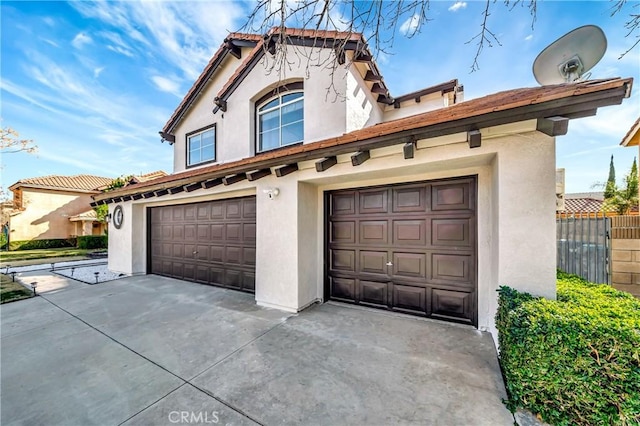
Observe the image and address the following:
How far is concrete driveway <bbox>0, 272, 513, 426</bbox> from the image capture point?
110 inches

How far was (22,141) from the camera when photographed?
11.5 meters

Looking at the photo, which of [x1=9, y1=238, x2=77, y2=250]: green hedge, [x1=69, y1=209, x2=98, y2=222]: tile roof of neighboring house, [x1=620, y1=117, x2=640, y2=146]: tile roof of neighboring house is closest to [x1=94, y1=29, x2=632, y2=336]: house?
[x1=620, y1=117, x2=640, y2=146]: tile roof of neighboring house

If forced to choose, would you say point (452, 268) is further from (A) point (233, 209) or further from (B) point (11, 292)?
(B) point (11, 292)

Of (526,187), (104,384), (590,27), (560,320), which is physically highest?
(590,27)

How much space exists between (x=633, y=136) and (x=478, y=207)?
1039 cm

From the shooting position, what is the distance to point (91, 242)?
72.2 ft

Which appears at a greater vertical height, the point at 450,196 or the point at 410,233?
the point at 450,196

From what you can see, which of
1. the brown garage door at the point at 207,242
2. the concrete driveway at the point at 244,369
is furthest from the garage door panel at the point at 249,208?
the concrete driveway at the point at 244,369

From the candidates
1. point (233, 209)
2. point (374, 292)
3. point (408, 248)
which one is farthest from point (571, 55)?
point (233, 209)

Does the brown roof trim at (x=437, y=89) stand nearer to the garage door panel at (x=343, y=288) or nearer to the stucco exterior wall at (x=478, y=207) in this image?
the stucco exterior wall at (x=478, y=207)

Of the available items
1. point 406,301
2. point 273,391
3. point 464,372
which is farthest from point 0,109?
point 464,372

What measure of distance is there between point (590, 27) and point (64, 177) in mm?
38961

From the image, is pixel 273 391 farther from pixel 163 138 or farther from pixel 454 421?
pixel 163 138

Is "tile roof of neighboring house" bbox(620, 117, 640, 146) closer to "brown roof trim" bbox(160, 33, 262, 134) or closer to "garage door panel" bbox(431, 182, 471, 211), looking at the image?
"garage door panel" bbox(431, 182, 471, 211)
